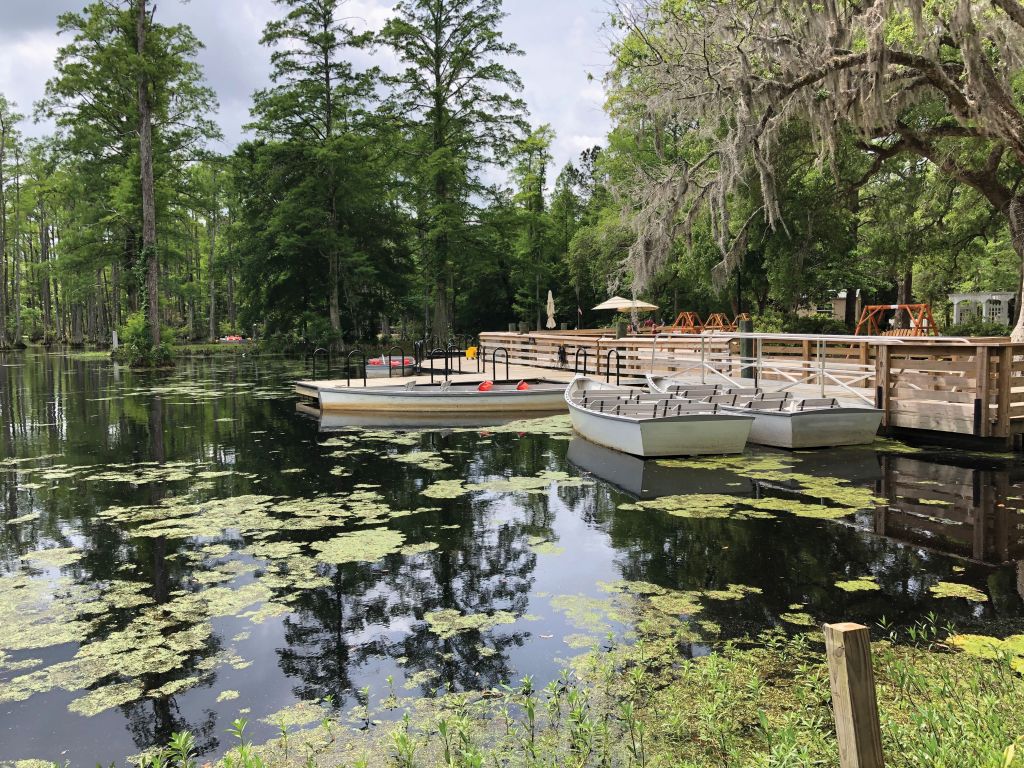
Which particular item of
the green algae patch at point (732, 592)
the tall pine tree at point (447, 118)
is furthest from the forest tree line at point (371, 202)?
the green algae patch at point (732, 592)

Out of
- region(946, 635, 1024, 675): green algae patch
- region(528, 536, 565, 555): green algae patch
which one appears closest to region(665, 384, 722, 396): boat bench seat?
region(528, 536, 565, 555): green algae patch

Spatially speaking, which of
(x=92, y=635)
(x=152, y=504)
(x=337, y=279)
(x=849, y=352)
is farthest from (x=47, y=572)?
(x=337, y=279)

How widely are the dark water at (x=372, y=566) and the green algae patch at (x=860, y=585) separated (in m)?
0.08

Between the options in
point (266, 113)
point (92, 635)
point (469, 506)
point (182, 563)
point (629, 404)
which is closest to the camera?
point (92, 635)

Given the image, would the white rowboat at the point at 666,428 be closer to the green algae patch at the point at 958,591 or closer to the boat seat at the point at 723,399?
the boat seat at the point at 723,399

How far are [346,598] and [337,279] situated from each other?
3463 cm

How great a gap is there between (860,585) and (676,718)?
2.97 meters

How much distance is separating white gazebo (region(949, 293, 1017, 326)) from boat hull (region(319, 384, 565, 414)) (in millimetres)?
28394

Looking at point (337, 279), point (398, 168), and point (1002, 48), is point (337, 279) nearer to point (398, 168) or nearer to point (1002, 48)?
point (398, 168)

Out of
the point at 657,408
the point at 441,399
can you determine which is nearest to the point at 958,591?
the point at 657,408

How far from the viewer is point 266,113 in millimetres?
36688

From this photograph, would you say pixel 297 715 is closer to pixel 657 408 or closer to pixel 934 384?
pixel 657 408

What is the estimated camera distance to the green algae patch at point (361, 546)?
22.1ft

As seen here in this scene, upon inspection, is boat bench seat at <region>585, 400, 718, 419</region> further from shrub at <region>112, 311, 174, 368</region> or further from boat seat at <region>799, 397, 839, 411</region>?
shrub at <region>112, 311, 174, 368</region>
